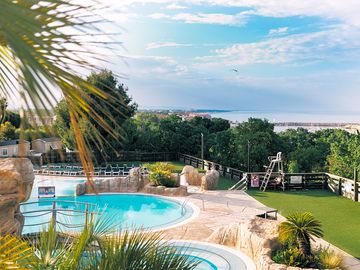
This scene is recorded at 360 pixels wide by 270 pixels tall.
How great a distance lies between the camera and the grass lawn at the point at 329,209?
1138 cm

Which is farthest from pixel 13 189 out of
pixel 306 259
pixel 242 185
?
pixel 242 185

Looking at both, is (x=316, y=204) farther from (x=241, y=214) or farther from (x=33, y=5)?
(x=33, y=5)

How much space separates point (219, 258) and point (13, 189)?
5.35 meters

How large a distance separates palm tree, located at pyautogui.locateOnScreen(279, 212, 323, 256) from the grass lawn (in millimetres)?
2304

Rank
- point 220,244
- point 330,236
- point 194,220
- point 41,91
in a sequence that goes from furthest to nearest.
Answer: point 194,220
point 330,236
point 220,244
point 41,91

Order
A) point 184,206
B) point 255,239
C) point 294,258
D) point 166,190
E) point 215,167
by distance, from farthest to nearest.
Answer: point 215,167 < point 166,190 < point 184,206 < point 255,239 < point 294,258

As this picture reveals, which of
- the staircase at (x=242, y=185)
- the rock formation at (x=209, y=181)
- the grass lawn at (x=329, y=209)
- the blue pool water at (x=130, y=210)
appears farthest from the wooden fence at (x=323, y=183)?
the blue pool water at (x=130, y=210)

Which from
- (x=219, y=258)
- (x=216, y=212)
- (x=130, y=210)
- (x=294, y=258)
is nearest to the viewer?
(x=294, y=258)

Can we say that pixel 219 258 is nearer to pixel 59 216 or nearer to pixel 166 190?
pixel 59 216

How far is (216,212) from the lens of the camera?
48.3ft

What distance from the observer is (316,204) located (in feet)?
51.6

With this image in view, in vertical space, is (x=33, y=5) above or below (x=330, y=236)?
above

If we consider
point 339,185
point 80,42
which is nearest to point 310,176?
point 339,185

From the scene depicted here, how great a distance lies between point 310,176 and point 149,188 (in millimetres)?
7656
